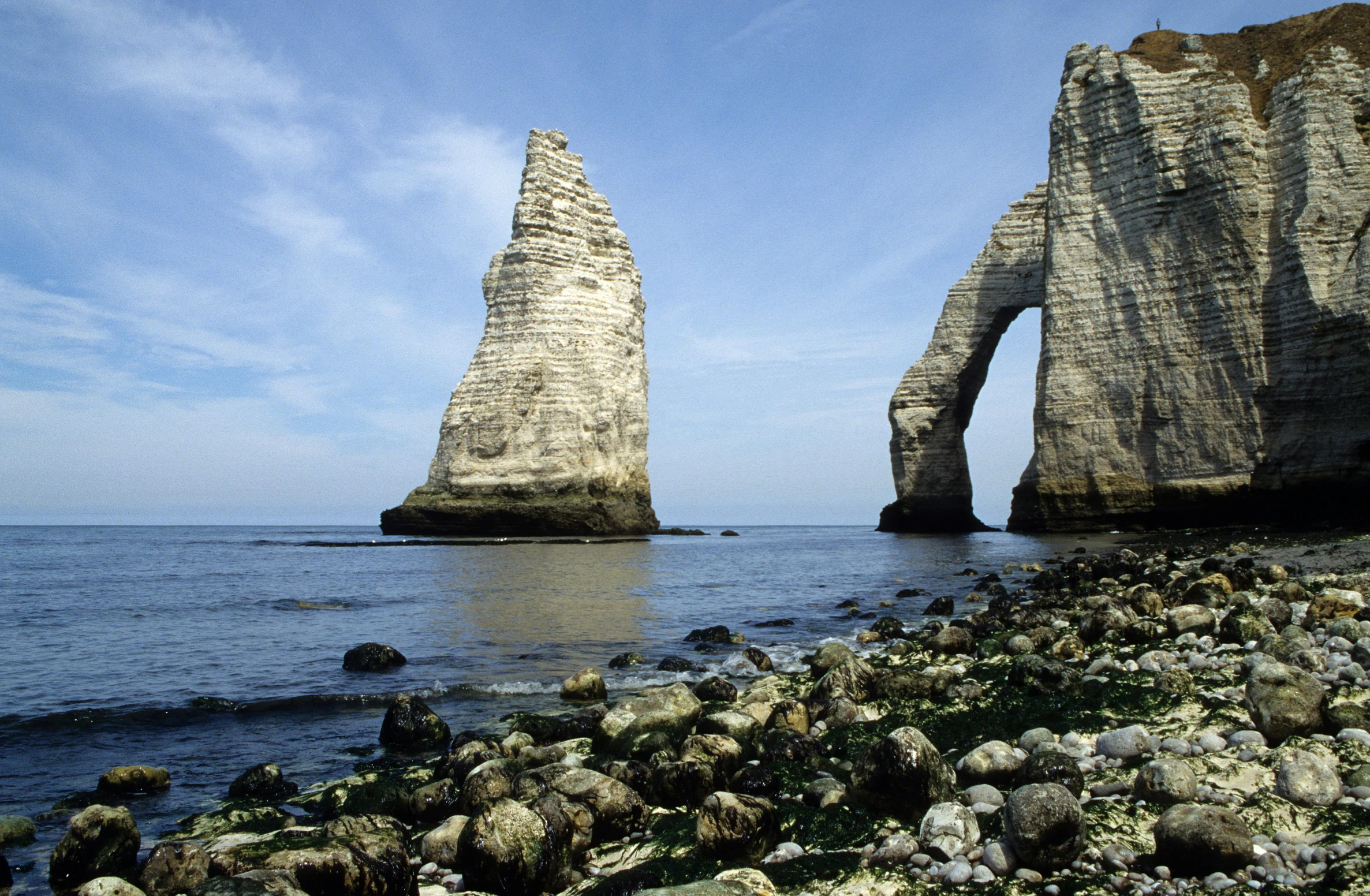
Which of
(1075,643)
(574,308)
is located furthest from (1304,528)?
(574,308)

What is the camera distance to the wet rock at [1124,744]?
383 cm

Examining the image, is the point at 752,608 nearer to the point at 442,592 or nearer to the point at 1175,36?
the point at 442,592

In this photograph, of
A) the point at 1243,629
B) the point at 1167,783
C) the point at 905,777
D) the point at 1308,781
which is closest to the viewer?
the point at 1308,781

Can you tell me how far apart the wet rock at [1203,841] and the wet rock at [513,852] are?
7.38 ft

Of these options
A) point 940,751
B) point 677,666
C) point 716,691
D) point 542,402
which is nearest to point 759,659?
point 677,666

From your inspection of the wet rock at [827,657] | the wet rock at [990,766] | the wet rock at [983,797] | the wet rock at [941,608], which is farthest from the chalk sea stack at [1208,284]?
the wet rock at [983,797]

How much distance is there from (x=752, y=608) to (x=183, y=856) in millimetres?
10896

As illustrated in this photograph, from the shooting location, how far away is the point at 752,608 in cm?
1375

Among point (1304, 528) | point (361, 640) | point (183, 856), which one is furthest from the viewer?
point (1304, 528)

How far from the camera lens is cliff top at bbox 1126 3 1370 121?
86.4 ft

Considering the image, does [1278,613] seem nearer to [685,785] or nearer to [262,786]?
[685,785]

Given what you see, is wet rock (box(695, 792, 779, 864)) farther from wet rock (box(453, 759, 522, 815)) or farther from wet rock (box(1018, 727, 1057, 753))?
wet rock (box(1018, 727, 1057, 753))

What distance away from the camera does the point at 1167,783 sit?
3.21 m

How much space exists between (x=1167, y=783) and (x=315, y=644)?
9.73 metres
